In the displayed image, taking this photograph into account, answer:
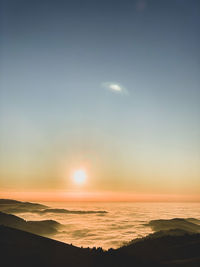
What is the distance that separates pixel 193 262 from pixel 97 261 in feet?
47.3

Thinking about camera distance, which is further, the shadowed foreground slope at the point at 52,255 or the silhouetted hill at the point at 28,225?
the silhouetted hill at the point at 28,225

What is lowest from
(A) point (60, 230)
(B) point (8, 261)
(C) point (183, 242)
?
(A) point (60, 230)

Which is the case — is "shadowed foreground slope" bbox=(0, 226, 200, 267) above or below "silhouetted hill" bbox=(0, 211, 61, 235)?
above

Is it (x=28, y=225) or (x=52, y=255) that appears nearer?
(x=52, y=255)

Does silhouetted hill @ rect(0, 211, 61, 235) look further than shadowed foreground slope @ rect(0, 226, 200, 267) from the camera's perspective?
Yes

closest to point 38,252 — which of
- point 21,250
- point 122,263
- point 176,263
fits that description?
point 21,250

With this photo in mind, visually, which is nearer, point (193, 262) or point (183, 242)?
point (193, 262)

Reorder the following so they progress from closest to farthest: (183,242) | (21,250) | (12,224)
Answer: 1. (21,250)
2. (183,242)
3. (12,224)

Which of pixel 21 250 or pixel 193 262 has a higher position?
pixel 21 250

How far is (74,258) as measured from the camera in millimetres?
33188

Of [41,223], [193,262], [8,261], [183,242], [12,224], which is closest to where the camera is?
[8,261]

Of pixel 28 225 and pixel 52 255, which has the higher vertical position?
pixel 52 255

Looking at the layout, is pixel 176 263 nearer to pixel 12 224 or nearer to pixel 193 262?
pixel 193 262

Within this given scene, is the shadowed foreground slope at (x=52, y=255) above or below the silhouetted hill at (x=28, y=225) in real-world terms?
above
